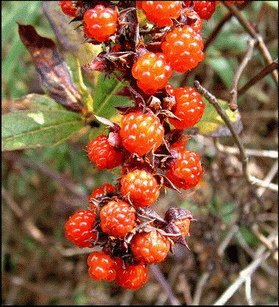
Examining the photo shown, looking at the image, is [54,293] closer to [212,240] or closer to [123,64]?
[212,240]

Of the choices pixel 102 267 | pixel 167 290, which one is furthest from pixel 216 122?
pixel 167 290

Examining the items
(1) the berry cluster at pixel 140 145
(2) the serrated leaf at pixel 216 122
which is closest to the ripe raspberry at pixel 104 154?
(1) the berry cluster at pixel 140 145

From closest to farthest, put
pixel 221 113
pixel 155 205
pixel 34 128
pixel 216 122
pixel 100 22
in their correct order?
pixel 100 22
pixel 221 113
pixel 216 122
pixel 34 128
pixel 155 205

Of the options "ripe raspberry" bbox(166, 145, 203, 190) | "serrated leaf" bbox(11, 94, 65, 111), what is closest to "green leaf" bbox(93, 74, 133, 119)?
"serrated leaf" bbox(11, 94, 65, 111)

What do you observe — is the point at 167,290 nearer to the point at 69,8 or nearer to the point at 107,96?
the point at 107,96

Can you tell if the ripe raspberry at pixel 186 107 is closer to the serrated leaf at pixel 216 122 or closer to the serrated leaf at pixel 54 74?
the serrated leaf at pixel 216 122

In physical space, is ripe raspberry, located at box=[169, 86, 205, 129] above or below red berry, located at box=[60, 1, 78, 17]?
below

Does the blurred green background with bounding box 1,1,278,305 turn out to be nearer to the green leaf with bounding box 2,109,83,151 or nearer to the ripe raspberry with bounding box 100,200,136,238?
the green leaf with bounding box 2,109,83,151
